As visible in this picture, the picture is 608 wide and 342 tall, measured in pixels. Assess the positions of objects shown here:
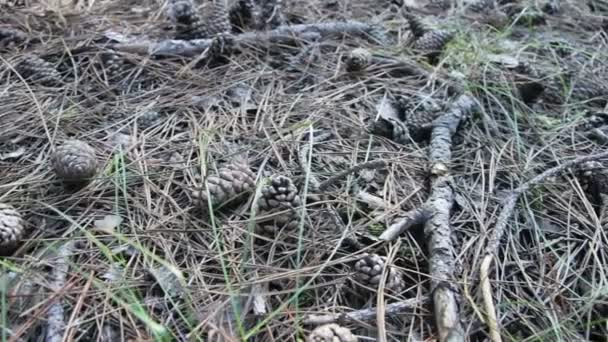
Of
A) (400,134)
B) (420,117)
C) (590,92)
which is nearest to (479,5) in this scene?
(590,92)

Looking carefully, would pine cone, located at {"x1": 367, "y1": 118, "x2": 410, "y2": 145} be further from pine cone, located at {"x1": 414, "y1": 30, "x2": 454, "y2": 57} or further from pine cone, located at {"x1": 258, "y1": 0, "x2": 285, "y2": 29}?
pine cone, located at {"x1": 258, "y1": 0, "x2": 285, "y2": 29}

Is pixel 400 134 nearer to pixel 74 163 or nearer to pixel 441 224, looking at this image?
pixel 441 224

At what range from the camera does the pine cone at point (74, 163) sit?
1523 millimetres

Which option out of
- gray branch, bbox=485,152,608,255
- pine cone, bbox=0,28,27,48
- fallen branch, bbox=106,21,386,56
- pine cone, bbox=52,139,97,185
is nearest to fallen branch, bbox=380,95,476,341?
gray branch, bbox=485,152,608,255

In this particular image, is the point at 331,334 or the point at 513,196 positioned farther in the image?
the point at 513,196

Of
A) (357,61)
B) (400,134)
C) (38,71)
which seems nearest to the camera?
(400,134)

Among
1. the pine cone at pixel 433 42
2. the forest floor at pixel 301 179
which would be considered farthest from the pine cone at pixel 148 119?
the pine cone at pixel 433 42

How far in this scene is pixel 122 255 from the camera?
4.58 ft

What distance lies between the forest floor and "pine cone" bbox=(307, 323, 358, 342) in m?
0.06

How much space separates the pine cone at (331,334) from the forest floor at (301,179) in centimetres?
6

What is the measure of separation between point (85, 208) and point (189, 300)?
437 millimetres

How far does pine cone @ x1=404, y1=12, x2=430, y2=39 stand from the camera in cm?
233

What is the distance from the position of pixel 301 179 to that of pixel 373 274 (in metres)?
0.39

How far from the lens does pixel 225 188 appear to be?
4.94 feet
